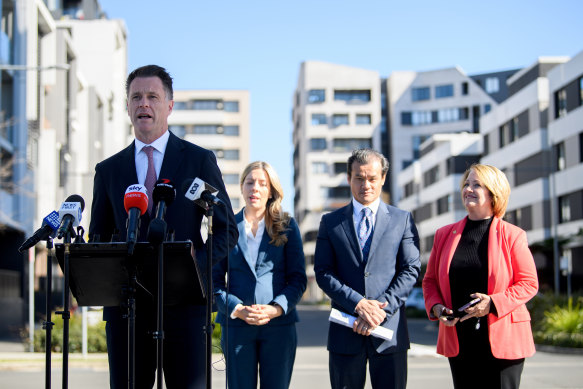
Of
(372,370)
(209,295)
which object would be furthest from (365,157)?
(209,295)

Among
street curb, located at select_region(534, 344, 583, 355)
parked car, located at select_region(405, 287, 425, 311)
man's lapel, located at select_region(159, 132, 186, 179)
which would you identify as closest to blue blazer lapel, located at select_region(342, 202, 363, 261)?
man's lapel, located at select_region(159, 132, 186, 179)

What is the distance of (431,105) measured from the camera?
112 m

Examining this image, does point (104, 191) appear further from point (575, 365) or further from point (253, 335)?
point (575, 365)

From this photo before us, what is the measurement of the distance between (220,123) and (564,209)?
7025 cm

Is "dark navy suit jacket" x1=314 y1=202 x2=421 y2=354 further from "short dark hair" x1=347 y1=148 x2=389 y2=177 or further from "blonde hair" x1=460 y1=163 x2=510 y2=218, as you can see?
"blonde hair" x1=460 y1=163 x2=510 y2=218

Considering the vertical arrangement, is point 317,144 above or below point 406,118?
below

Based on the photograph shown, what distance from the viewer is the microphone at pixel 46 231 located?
4.12 meters

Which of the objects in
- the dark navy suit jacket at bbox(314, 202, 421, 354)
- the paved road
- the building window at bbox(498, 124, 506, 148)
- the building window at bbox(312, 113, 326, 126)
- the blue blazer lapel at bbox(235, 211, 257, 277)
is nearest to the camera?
the dark navy suit jacket at bbox(314, 202, 421, 354)


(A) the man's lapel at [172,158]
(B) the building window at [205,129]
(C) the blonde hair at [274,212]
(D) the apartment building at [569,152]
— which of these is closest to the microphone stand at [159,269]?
(A) the man's lapel at [172,158]

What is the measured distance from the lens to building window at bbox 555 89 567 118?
5572cm

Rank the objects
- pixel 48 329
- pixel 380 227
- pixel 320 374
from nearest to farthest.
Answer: pixel 48 329 < pixel 380 227 < pixel 320 374

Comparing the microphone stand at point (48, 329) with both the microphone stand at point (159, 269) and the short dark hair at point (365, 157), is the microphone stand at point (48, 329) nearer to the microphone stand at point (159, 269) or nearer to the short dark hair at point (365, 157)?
the microphone stand at point (159, 269)

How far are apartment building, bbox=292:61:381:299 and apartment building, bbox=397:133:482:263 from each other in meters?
14.2

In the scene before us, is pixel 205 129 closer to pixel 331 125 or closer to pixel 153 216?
pixel 331 125
